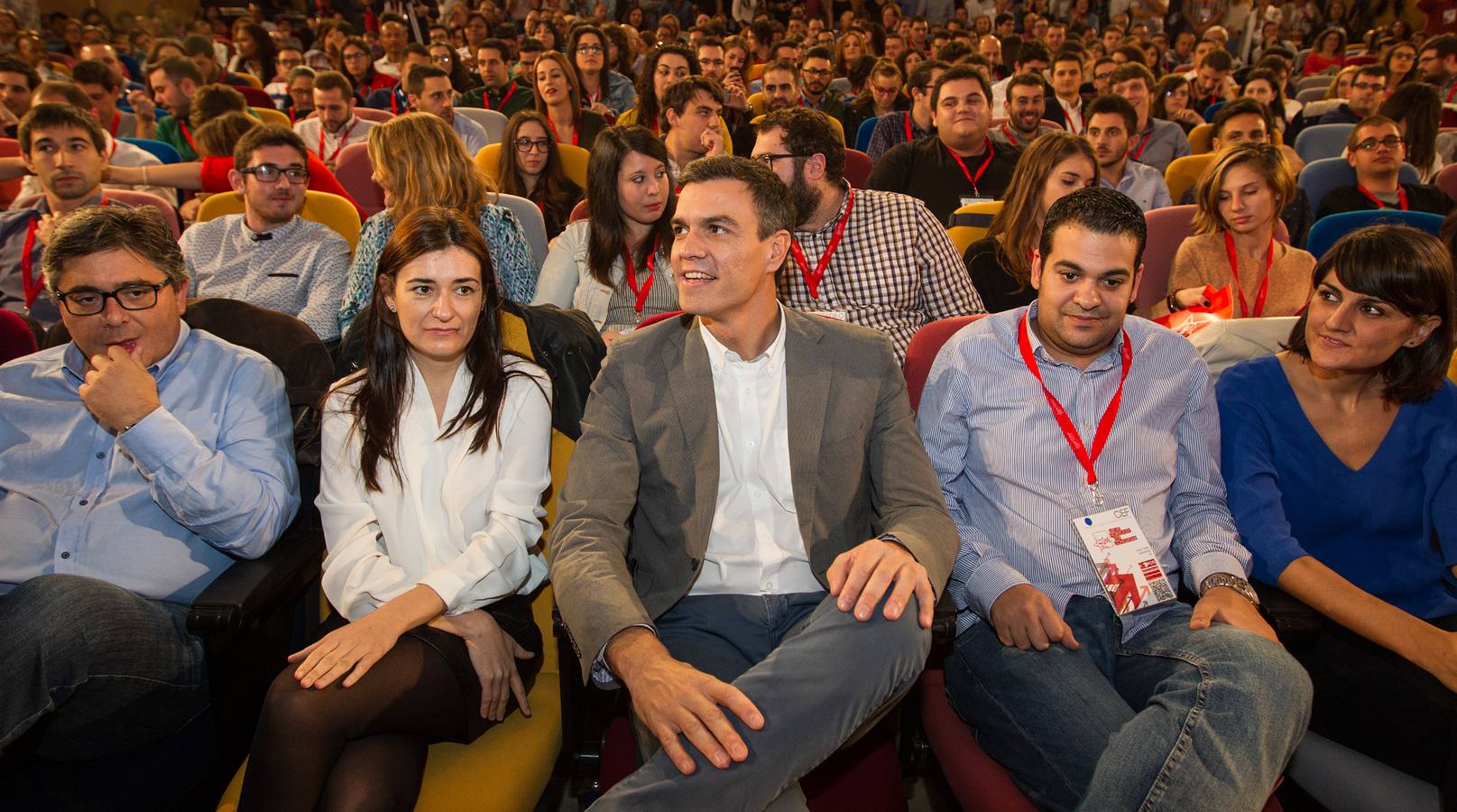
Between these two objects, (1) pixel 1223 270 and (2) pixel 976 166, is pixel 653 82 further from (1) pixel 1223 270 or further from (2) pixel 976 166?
(1) pixel 1223 270

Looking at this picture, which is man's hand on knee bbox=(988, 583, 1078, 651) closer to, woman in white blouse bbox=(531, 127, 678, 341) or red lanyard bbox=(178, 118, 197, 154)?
woman in white blouse bbox=(531, 127, 678, 341)

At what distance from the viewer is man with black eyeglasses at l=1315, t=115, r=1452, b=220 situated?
3.92 meters

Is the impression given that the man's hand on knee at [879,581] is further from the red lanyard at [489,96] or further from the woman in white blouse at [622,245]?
the red lanyard at [489,96]

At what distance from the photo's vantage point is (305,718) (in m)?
1.33

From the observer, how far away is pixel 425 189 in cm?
292

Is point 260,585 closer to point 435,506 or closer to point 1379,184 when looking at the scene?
point 435,506

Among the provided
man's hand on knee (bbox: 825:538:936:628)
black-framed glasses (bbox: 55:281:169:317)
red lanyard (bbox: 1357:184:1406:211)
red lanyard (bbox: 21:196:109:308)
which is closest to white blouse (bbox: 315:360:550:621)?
black-framed glasses (bbox: 55:281:169:317)

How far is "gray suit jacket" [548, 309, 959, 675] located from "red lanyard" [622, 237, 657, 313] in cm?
134

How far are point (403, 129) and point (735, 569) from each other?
6.84ft

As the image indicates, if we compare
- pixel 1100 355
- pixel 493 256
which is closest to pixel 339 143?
pixel 493 256

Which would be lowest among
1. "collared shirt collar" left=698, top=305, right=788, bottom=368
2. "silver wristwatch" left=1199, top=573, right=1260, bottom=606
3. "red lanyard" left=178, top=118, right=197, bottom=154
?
"silver wristwatch" left=1199, top=573, right=1260, bottom=606

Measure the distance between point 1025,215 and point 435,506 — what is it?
219 cm

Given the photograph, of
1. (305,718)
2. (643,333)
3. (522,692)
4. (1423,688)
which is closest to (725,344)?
(643,333)

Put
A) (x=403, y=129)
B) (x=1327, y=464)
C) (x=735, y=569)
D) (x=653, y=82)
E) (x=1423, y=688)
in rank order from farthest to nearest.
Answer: (x=653, y=82), (x=403, y=129), (x=1327, y=464), (x=735, y=569), (x=1423, y=688)
